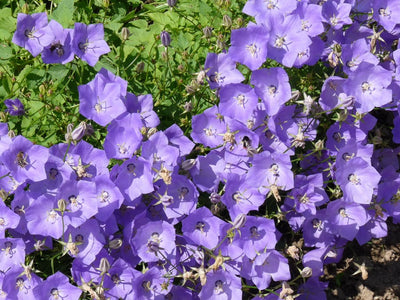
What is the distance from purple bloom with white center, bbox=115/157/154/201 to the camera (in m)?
3.95

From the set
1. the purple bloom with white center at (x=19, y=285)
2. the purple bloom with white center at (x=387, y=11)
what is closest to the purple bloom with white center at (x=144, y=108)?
the purple bloom with white center at (x=19, y=285)

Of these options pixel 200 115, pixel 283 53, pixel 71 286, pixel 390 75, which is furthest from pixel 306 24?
pixel 71 286

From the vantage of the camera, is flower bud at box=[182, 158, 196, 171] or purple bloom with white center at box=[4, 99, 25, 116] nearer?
flower bud at box=[182, 158, 196, 171]

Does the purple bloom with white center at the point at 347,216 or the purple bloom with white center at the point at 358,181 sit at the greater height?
the purple bloom with white center at the point at 358,181

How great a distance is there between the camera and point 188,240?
4160mm

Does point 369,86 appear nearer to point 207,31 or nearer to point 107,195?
point 207,31

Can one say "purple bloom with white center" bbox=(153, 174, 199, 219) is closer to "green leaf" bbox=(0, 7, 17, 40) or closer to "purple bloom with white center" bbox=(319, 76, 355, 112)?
"purple bloom with white center" bbox=(319, 76, 355, 112)

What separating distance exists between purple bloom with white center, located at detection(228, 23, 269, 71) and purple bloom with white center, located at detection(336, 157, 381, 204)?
945mm

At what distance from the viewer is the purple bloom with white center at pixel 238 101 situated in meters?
4.28

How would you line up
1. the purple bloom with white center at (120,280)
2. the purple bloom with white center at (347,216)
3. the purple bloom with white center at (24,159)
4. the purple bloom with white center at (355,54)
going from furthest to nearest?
the purple bloom with white center at (355,54) < the purple bloom with white center at (347,216) < the purple bloom with white center at (120,280) < the purple bloom with white center at (24,159)

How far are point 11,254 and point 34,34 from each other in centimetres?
148

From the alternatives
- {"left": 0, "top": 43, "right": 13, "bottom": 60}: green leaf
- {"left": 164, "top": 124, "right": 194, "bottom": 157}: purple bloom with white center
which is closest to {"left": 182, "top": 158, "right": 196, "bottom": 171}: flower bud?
{"left": 164, "top": 124, "right": 194, "bottom": 157}: purple bloom with white center

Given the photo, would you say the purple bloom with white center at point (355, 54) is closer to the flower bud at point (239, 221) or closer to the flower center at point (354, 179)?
the flower center at point (354, 179)

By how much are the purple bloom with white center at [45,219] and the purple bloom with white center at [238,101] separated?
1.32 m
